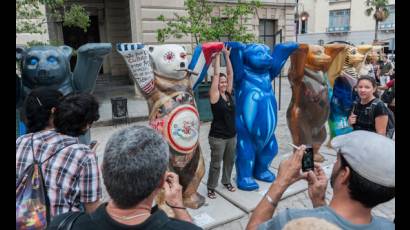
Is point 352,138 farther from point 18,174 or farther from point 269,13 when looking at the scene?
point 269,13

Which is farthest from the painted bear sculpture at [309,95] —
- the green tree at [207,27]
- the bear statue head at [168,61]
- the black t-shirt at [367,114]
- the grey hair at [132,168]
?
the grey hair at [132,168]

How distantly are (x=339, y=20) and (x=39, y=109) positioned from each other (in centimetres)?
2993

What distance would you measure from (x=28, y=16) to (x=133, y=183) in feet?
15.9

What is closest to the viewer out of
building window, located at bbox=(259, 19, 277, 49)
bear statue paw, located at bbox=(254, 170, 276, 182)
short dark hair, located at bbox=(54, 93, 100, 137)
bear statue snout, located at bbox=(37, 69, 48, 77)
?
short dark hair, located at bbox=(54, 93, 100, 137)

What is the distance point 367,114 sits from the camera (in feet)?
10.9

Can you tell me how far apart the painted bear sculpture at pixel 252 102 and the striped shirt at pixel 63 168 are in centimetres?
238

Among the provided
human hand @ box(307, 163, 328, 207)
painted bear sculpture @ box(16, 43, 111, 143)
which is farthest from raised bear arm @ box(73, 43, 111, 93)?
human hand @ box(307, 163, 328, 207)

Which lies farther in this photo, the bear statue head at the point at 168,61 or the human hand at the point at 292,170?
the bear statue head at the point at 168,61

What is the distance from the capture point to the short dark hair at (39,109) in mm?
1852

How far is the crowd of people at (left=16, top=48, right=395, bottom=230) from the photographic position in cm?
119

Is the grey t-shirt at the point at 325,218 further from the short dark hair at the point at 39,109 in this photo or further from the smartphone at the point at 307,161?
the short dark hair at the point at 39,109

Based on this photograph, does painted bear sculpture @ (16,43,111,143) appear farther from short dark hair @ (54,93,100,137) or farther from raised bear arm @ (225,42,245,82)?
raised bear arm @ (225,42,245,82)
